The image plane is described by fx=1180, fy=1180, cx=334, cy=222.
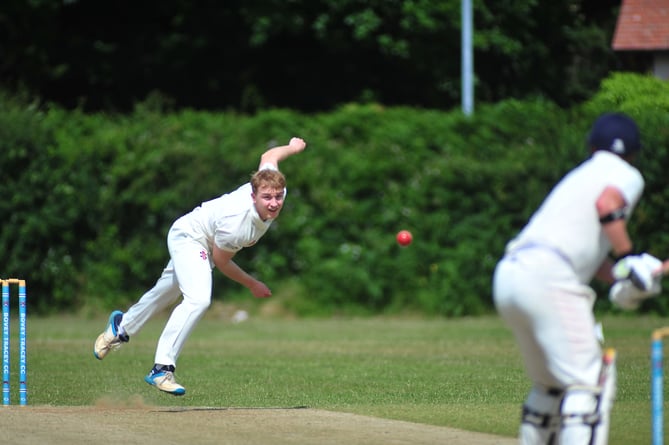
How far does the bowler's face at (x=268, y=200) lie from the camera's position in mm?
8688

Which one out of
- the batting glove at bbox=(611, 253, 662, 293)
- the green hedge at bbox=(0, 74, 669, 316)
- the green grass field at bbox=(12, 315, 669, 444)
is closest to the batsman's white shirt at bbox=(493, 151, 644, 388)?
the batting glove at bbox=(611, 253, 662, 293)

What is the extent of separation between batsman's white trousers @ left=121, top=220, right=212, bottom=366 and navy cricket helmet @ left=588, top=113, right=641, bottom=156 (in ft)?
12.2

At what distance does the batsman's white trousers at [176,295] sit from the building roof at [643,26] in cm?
1432

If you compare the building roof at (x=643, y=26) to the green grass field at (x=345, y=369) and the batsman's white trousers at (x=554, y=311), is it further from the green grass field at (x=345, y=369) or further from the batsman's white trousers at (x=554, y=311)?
the batsman's white trousers at (x=554, y=311)

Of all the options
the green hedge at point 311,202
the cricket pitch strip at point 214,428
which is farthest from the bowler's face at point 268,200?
the green hedge at point 311,202

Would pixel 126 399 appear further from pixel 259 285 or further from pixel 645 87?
pixel 645 87

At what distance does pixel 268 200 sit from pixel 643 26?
15013mm

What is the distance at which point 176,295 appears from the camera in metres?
9.51

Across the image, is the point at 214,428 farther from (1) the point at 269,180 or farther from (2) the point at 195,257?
(1) the point at 269,180

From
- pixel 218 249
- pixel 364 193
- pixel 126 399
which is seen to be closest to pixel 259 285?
pixel 218 249

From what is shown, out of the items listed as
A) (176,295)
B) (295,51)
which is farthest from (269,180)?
(295,51)

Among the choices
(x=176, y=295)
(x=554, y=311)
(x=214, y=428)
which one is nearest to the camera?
(x=554, y=311)

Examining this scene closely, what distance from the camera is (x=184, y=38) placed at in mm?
27000

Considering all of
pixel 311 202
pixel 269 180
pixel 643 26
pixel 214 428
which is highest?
pixel 643 26
